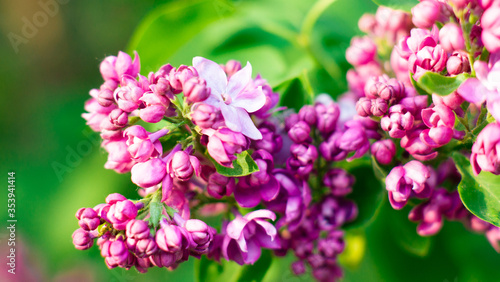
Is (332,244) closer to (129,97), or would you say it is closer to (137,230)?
(137,230)

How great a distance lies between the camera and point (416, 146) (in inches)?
59.7

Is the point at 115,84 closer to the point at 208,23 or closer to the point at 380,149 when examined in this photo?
the point at 380,149

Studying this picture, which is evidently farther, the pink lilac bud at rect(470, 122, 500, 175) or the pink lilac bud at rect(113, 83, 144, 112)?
the pink lilac bud at rect(113, 83, 144, 112)

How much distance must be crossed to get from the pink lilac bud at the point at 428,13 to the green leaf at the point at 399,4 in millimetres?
172

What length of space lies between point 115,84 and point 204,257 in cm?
76

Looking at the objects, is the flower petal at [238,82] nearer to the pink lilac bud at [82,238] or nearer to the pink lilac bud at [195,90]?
the pink lilac bud at [195,90]

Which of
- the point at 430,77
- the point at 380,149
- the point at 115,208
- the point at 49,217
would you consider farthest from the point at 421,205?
the point at 49,217

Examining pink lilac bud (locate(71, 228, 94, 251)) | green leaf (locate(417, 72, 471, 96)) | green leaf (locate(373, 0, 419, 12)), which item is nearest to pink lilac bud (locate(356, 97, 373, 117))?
green leaf (locate(417, 72, 471, 96))

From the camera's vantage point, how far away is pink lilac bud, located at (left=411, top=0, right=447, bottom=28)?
1.45 metres

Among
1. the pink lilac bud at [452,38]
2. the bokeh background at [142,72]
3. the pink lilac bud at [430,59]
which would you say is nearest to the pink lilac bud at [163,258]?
the bokeh background at [142,72]

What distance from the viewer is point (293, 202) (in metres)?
1.63

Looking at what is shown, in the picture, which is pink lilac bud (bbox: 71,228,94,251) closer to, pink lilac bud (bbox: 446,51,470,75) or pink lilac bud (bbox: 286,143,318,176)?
pink lilac bud (bbox: 286,143,318,176)

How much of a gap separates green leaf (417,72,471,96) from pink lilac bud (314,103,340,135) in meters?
0.44

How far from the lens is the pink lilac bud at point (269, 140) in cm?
159
